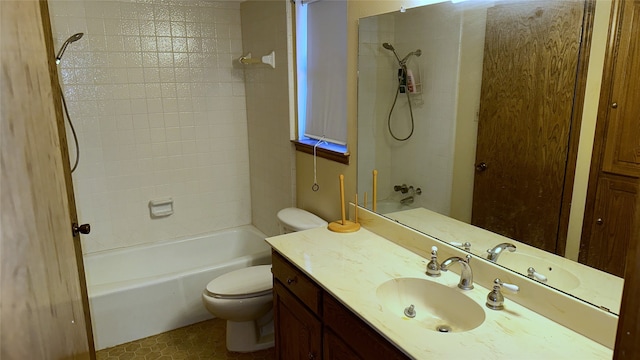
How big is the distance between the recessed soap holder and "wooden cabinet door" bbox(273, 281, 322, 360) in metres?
1.59

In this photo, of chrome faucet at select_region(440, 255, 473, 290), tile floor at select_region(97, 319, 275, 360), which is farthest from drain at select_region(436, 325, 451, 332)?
tile floor at select_region(97, 319, 275, 360)

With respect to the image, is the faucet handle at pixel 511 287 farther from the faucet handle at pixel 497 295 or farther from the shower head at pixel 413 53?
the shower head at pixel 413 53

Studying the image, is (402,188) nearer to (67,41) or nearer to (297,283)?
(297,283)

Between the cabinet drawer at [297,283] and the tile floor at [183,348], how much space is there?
82 cm

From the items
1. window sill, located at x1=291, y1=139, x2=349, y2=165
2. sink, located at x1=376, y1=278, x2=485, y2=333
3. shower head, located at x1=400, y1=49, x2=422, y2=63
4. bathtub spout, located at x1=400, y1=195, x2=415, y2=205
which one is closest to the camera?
sink, located at x1=376, y1=278, x2=485, y2=333

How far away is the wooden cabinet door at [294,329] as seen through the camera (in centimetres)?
168

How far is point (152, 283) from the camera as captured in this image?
2680 mm

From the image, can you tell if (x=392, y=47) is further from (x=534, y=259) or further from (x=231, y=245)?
(x=231, y=245)

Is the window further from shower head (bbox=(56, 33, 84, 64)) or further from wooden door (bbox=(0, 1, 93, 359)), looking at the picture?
wooden door (bbox=(0, 1, 93, 359))

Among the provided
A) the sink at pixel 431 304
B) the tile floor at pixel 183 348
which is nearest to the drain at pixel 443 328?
the sink at pixel 431 304

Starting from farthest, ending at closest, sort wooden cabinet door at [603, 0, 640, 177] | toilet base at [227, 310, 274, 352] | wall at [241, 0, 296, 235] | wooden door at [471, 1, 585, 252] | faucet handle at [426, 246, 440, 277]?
wall at [241, 0, 296, 235] → toilet base at [227, 310, 274, 352] → faucet handle at [426, 246, 440, 277] → wooden door at [471, 1, 585, 252] → wooden cabinet door at [603, 0, 640, 177]

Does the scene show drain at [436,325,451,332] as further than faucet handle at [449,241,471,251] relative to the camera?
No

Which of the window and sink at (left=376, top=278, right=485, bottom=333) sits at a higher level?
the window

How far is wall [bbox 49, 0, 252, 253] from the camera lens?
283 centimetres
